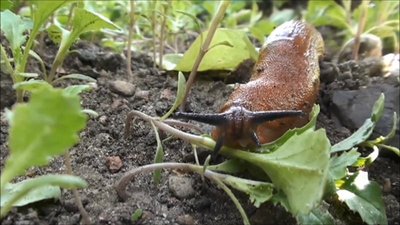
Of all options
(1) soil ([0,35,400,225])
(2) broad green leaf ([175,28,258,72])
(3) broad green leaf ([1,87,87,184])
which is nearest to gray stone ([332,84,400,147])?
(1) soil ([0,35,400,225])

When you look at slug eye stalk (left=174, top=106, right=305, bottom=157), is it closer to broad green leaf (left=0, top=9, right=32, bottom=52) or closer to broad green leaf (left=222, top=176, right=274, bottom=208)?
broad green leaf (left=222, top=176, right=274, bottom=208)

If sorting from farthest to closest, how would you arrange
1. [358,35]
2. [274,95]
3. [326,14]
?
1. [326,14]
2. [358,35]
3. [274,95]

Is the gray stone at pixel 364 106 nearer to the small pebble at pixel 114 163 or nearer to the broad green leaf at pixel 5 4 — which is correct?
the small pebble at pixel 114 163

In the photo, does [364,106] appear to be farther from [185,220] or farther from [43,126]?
[43,126]

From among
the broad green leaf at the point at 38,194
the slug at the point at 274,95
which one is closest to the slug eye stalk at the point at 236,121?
the slug at the point at 274,95

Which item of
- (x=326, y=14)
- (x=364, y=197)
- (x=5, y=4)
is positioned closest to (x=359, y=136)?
(x=364, y=197)

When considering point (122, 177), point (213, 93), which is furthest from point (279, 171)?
point (213, 93)
